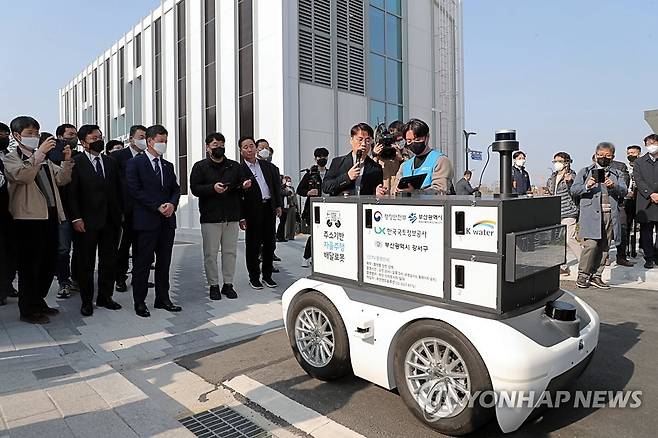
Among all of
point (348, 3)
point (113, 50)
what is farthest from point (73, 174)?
point (113, 50)

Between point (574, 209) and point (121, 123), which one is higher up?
point (121, 123)

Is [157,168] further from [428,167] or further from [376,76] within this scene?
[376,76]

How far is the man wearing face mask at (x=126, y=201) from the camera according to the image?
6.03m

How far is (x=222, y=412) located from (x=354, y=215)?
1.69 m

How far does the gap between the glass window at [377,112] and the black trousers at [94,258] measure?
621 inches

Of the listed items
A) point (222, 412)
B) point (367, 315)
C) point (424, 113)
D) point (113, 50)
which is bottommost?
point (222, 412)

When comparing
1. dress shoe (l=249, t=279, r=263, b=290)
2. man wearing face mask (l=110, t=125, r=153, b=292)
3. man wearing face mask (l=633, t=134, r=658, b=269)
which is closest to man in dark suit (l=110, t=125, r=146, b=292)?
man wearing face mask (l=110, t=125, r=153, b=292)

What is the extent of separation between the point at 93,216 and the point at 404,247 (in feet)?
12.8

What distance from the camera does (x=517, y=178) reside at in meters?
9.96

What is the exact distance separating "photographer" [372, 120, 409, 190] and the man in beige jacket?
323cm

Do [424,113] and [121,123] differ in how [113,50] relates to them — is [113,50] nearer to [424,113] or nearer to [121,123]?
[121,123]

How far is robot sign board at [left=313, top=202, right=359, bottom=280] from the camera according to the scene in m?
3.50

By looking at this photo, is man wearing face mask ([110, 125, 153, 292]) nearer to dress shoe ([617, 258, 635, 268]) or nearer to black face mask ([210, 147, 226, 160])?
black face mask ([210, 147, 226, 160])
